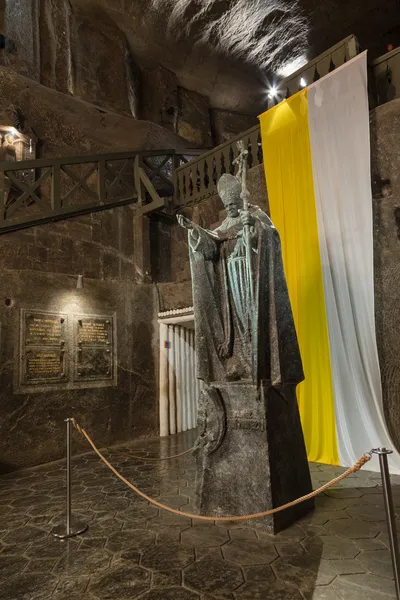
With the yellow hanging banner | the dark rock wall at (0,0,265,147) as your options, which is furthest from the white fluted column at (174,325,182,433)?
the dark rock wall at (0,0,265,147)

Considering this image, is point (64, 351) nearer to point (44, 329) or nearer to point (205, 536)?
point (44, 329)

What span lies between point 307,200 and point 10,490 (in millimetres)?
6161

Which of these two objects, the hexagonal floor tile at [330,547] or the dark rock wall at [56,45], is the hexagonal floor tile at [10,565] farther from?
the dark rock wall at [56,45]

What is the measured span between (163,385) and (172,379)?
29 centimetres

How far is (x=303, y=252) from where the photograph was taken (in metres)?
6.09

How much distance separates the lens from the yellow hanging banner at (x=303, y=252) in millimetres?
5645

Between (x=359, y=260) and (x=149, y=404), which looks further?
(x=149, y=404)

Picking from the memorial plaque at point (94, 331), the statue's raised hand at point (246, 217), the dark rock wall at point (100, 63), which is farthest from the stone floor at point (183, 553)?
the dark rock wall at point (100, 63)

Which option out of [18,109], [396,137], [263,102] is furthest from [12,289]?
[263,102]

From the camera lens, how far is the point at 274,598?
7.44 ft

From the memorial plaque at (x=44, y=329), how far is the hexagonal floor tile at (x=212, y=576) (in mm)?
4665

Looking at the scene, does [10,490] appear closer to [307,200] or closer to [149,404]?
[149,404]

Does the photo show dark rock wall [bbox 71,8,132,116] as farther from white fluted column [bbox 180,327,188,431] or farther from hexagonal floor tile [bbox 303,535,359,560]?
hexagonal floor tile [bbox 303,535,359,560]

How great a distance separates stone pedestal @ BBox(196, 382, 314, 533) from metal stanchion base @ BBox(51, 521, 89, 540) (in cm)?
111
